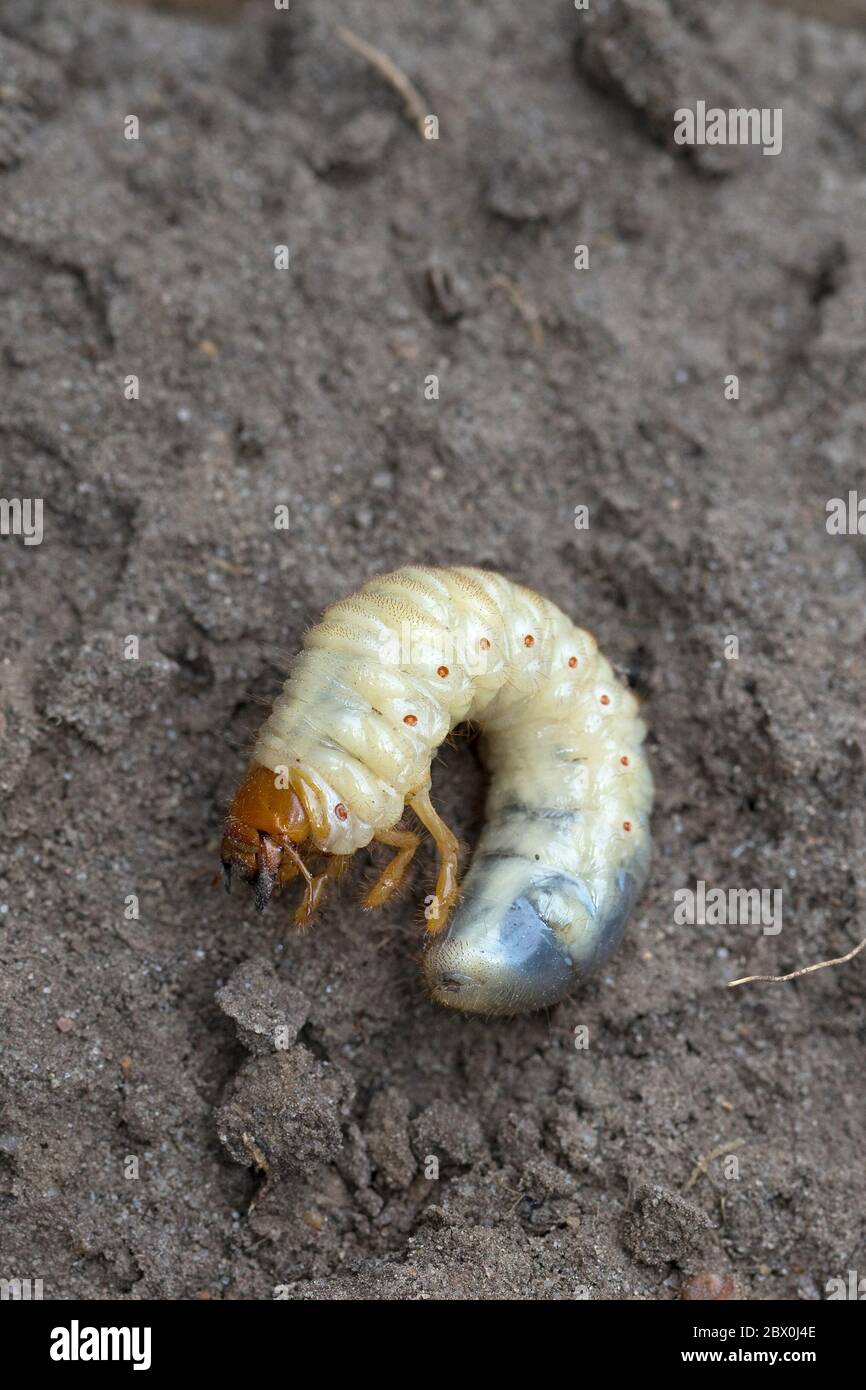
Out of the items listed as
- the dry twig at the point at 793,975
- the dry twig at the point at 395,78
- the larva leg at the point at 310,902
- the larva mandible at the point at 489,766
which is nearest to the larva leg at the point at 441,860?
the larva mandible at the point at 489,766

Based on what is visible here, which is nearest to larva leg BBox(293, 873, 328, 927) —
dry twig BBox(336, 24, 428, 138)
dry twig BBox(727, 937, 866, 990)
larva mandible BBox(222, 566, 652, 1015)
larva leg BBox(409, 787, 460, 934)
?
larva mandible BBox(222, 566, 652, 1015)

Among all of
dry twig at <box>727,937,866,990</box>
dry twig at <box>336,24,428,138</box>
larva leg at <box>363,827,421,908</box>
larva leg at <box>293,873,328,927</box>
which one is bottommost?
dry twig at <box>727,937,866,990</box>

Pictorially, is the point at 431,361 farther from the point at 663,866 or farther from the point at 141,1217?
the point at 141,1217

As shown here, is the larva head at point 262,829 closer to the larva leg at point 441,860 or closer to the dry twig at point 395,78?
the larva leg at point 441,860

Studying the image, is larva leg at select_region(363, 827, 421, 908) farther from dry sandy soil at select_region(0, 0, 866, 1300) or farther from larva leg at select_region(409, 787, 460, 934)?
dry sandy soil at select_region(0, 0, 866, 1300)

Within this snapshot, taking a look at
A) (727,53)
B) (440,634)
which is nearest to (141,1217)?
(440,634)

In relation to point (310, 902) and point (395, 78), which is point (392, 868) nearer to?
point (310, 902)

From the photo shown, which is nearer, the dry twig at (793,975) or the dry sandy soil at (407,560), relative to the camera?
the dry sandy soil at (407,560)
